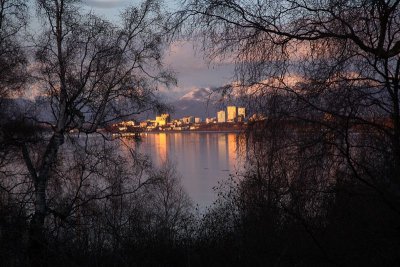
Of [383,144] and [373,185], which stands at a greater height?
[383,144]

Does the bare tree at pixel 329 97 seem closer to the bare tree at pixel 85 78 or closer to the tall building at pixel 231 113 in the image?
the tall building at pixel 231 113

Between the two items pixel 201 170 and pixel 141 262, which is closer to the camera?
pixel 141 262

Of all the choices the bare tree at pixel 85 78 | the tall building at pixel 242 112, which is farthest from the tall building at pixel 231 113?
the bare tree at pixel 85 78

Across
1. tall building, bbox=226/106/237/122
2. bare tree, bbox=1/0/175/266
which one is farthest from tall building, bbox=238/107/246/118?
bare tree, bbox=1/0/175/266

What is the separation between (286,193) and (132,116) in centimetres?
960

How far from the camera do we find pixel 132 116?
13516 mm

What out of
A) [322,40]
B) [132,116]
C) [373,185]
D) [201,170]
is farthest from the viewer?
[201,170]

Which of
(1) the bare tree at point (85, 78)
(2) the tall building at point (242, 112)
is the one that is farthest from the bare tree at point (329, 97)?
(1) the bare tree at point (85, 78)

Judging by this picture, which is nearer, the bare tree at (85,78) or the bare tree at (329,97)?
the bare tree at (329,97)

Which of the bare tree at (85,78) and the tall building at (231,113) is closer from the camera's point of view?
the tall building at (231,113)

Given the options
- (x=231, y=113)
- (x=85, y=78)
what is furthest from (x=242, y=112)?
(x=85, y=78)

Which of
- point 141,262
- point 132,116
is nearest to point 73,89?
point 132,116

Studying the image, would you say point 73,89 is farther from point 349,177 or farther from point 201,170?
point 201,170

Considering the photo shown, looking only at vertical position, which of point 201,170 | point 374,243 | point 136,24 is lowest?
point 201,170
